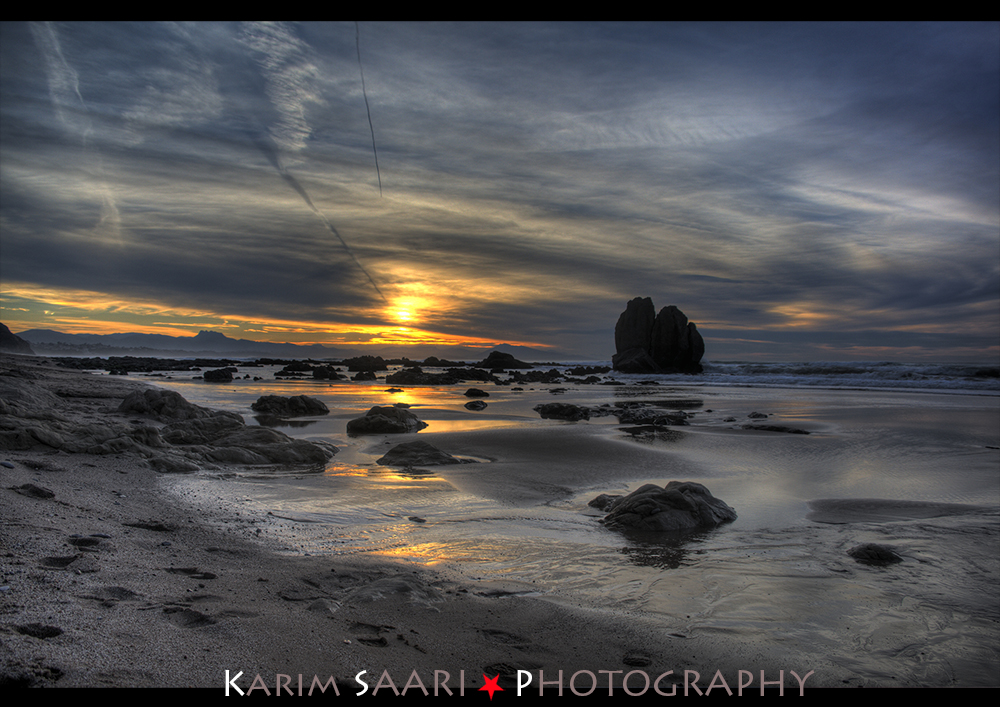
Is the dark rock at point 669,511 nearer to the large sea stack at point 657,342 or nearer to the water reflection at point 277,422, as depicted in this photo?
the water reflection at point 277,422

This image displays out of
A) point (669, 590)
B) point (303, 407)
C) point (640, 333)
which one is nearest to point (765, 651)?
point (669, 590)

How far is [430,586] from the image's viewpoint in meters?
3.94

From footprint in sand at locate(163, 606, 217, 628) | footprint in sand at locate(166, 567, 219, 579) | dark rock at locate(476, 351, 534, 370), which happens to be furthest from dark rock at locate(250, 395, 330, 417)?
dark rock at locate(476, 351, 534, 370)

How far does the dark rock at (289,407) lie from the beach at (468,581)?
9.46m

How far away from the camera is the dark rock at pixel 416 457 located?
9484 millimetres

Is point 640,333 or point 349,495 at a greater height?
point 640,333

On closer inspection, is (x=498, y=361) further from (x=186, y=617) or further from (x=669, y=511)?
(x=186, y=617)

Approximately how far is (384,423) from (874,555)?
11.4 m

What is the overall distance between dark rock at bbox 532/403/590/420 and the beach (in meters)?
9.14

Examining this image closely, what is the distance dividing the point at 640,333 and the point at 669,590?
6997 cm

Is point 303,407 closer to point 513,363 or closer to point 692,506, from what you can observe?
point 692,506

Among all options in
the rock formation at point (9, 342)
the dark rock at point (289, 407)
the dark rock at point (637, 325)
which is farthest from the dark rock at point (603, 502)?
the rock formation at point (9, 342)
